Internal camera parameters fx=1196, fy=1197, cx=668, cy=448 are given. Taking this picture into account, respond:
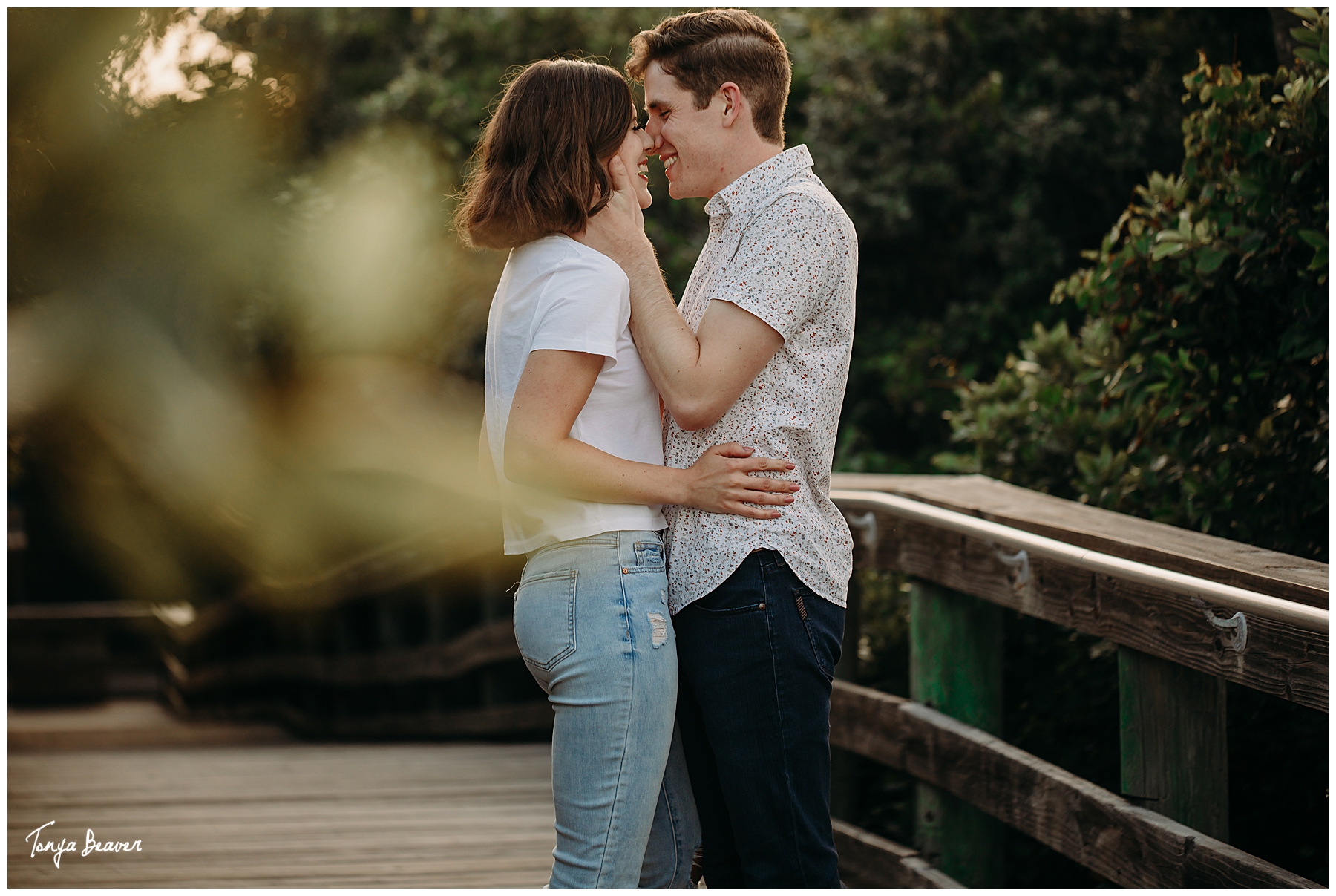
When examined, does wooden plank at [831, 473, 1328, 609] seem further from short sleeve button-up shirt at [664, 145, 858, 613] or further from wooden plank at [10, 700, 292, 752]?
wooden plank at [10, 700, 292, 752]

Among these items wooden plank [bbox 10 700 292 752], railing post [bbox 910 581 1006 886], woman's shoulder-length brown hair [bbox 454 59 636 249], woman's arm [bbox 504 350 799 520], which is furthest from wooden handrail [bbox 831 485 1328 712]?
wooden plank [bbox 10 700 292 752]

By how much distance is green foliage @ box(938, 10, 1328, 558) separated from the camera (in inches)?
101

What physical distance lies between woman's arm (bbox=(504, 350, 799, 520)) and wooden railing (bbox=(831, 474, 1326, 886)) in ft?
2.46

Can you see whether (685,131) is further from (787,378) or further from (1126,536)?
(1126,536)

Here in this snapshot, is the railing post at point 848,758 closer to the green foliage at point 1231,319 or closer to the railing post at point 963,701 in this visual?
the railing post at point 963,701

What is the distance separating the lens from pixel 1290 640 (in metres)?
1.72

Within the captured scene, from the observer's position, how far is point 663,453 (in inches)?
72.2

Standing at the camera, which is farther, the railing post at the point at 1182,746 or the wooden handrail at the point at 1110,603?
the railing post at the point at 1182,746

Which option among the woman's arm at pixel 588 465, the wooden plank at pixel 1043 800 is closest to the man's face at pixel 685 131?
the woman's arm at pixel 588 465

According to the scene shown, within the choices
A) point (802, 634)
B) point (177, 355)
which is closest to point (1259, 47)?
point (802, 634)

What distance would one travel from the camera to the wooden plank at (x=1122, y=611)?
5.65ft

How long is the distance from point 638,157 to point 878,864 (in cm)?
189
